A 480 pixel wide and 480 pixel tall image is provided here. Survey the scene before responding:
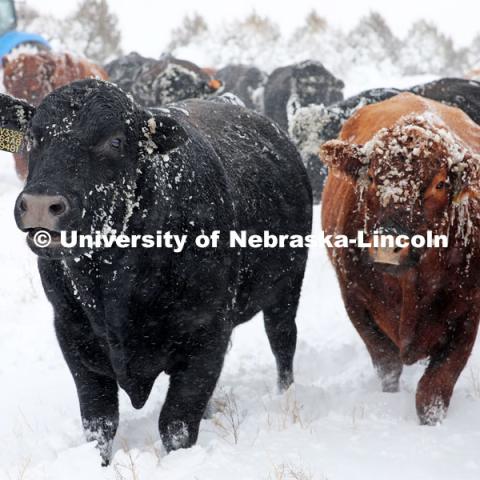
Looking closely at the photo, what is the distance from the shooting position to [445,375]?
150 inches

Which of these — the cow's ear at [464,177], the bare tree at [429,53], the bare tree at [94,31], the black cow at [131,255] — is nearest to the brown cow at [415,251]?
the cow's ear at [464,177]

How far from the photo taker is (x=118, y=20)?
44.3m

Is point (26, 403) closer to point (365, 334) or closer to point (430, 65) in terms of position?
point (365, 334)

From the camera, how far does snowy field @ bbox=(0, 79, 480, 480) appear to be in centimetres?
309

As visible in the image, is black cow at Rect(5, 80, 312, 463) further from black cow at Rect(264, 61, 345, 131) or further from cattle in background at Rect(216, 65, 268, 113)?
cattle in background at Rect(216, 65, 268, 113)

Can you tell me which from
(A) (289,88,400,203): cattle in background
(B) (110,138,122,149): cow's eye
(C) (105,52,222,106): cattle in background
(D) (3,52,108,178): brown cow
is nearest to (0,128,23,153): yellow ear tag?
(B) (110,138,122,149): cow's eye

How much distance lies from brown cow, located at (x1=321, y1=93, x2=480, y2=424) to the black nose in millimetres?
1391

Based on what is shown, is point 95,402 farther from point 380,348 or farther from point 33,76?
point 33,76

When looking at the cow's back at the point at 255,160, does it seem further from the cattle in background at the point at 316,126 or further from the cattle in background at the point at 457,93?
the cattle in background at the point at 316,126

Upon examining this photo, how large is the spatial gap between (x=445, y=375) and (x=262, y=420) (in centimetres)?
91

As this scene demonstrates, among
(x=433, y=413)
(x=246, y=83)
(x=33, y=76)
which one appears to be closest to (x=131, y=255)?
(x=433, y=413)

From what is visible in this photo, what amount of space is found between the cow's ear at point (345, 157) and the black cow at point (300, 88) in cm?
978

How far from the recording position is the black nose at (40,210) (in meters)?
2.73

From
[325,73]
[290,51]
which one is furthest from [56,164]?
[290,51]
